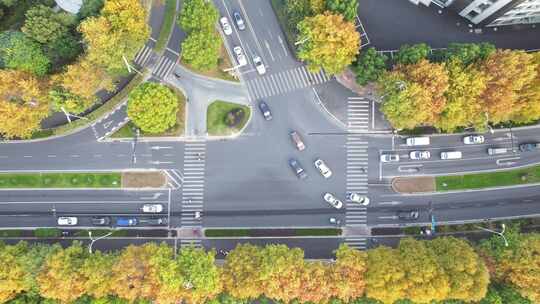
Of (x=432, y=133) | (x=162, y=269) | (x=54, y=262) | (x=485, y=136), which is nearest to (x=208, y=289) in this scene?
(x=162, y=269)

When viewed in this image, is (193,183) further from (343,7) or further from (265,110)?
(343,7)

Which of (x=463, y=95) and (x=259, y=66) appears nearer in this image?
(x=463, y=95)

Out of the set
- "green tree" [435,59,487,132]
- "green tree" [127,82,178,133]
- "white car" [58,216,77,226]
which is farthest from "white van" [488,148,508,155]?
"white car" [58,216,77,226]

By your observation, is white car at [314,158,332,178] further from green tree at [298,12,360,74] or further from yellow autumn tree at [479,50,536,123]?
yellow autumn tree at [479,50,536,123]

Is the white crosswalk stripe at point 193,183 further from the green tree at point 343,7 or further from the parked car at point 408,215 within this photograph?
the parked car at point 408,215

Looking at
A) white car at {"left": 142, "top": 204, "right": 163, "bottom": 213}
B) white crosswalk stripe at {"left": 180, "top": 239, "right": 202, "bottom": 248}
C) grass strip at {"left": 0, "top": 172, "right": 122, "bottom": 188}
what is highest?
grass strip at {"left": 0, "top": 172, "right": 122, "bottom": 188}

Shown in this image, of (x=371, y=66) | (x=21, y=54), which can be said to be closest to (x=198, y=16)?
(x=21, y=54)

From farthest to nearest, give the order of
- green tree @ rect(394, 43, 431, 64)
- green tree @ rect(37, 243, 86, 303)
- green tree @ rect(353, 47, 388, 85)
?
1. green tree @ rect(353, 47, 388, 85)
2. green tree @ rect(394, 43, 431, 64)
3. green tree @ rect(37, 243, 86, 303)
